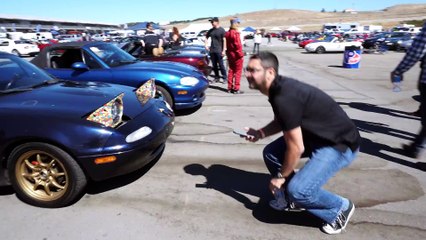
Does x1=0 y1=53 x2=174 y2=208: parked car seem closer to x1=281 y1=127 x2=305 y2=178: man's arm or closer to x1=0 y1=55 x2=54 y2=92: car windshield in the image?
x1=0 y1=55 x2=54 y2=92: car windshield

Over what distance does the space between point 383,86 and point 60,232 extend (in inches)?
371

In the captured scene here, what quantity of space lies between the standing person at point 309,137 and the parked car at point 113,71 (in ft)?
11.7

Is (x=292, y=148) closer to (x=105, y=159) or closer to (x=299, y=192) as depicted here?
(x=299, y=192)

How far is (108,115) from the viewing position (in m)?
3.05

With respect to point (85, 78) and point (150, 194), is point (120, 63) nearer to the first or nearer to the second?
point (85, 78)

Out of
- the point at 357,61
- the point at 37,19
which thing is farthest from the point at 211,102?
the point at 37,19

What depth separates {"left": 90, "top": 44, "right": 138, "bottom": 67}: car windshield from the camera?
5887mm

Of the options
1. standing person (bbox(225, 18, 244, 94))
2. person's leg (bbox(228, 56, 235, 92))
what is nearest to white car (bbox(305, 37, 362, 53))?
person's leg (bbox(228, 56, 235, 92))

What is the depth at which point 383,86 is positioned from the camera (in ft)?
31.2

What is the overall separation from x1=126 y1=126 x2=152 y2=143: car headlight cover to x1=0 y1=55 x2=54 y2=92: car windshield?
1.51 metres

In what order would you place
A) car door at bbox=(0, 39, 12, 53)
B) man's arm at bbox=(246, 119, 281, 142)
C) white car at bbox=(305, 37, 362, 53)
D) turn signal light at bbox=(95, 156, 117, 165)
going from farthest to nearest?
white car at bbox=(305, 37, 362, 53) → car door at bbox=(0, 39, 12, 53) → turn signal light at bbox=(95, 156, 117, 165) → man's arm at bbox=(246, 119, 281, 142)

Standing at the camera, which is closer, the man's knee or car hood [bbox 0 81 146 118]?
the man's knee

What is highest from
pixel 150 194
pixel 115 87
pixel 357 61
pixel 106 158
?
pixel 115 87

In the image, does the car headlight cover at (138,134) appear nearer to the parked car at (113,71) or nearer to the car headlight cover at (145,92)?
the car headlight cover at (145,92)
